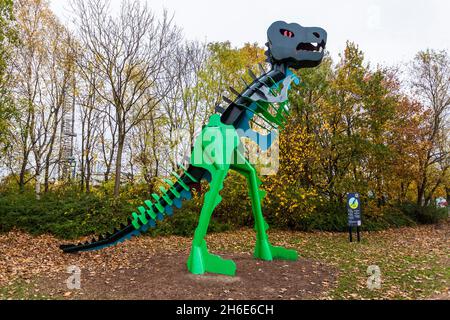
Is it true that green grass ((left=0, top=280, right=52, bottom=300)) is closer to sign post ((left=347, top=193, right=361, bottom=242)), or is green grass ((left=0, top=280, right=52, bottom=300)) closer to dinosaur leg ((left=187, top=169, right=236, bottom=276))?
dinosaur leg ((left=187, top=169, right=236, bottom=276))

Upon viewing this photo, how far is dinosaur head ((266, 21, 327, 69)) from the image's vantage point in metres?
7.10

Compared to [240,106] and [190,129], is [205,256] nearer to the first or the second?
[240,106]

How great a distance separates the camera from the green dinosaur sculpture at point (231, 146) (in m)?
Answer: 6.31

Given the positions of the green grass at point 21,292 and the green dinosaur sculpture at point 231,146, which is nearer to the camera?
the green grass at point 21,292

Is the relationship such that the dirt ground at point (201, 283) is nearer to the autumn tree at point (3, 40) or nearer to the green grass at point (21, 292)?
the green grass at point (21, 292)

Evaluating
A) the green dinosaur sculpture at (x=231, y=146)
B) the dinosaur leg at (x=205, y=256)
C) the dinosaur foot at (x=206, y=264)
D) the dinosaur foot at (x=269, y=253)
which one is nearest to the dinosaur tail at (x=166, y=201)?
the green dinosaur sculpture at (x=231, y=146)

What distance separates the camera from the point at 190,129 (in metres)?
16.9

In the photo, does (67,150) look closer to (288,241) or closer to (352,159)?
(288,241)

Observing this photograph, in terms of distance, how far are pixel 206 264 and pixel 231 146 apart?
2.29 m

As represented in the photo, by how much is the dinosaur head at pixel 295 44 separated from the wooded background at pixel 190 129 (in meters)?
6.33

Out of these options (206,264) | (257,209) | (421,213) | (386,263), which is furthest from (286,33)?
(421,213)

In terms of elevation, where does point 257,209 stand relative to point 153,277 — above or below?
above

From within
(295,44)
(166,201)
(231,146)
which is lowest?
(166,201)

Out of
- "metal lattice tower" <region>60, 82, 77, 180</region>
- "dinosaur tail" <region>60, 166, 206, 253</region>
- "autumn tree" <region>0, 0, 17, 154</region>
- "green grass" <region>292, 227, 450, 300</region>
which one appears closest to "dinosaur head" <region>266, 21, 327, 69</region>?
"dinosaur tail" <region>60, 166, 206, 253</region>
